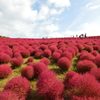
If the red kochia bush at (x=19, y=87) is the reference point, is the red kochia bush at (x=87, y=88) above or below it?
above

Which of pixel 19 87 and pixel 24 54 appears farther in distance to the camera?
pixel 24 54

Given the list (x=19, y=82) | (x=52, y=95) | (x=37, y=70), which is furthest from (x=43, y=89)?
(x=37, y=70)

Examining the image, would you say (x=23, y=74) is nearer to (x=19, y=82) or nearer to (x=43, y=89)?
(x=19, y=82)

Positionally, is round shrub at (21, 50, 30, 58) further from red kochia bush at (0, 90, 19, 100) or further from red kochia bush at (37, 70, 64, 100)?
red kochia bush at (0, 90, 19, 100)

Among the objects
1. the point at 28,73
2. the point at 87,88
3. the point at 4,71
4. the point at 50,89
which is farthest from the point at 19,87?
the point at 4,71

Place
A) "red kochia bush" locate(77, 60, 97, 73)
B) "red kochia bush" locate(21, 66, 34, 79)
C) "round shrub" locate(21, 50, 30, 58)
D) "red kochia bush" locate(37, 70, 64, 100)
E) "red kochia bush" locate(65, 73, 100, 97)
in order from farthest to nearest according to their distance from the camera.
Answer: "round shrub" locate(21, 50, 30, 58)
"red kochia bush" locate(77, 60, 97, 73)
"red kochia bush" locate(21, 66, 34, 79)
"red kochia bush" locate(37, 70, 64, 100)
"red kochia bush" locate(65, 73, 100, 97)

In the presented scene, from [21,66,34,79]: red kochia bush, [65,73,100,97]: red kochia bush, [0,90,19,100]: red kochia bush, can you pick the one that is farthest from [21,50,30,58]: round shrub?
[65,73,100,97]: red kochia bush

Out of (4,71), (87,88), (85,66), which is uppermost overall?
(87,88)

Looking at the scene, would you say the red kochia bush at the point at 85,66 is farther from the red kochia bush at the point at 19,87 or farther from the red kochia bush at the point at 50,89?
the red kochia bush at the point at 19,87

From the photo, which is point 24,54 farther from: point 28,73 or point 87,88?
point 87,88

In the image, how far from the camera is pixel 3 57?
5621 mm

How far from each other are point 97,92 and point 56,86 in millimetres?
920

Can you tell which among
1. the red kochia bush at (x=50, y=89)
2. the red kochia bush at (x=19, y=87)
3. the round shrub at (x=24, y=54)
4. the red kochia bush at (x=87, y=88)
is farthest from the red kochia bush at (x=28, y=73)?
the round shrub at (x=24, y=54)

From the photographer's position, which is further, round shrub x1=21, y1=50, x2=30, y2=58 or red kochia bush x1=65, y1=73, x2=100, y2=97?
round shrub x1=21, y1=50, x2=30, y2=58
